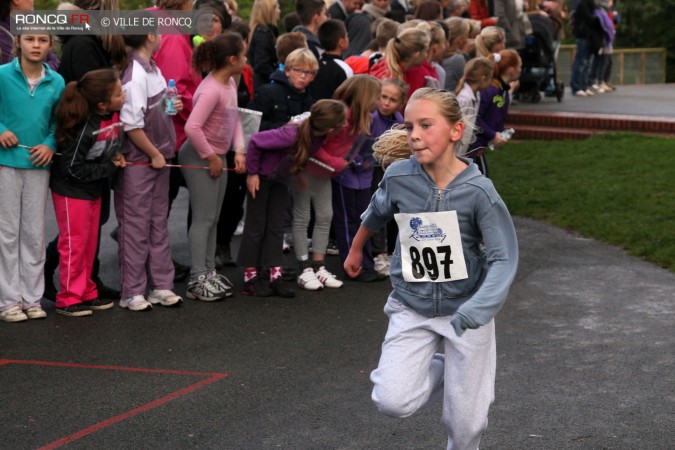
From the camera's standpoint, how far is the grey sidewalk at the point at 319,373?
5801 mm

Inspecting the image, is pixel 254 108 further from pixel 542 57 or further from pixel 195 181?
pixel 542 57

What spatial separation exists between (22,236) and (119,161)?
84 cm

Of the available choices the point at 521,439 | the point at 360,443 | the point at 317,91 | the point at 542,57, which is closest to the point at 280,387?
the point at 360,443

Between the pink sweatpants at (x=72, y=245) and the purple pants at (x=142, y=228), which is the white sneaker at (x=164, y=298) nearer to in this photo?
the purple pants at (x=142, y=228)

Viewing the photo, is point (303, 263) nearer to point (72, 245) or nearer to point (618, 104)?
point (72, 245)

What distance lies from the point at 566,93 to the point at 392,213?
17.7 m

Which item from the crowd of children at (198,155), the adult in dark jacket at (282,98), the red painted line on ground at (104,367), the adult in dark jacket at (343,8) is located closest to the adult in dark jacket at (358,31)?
the adult in dark jacket at (343,8)

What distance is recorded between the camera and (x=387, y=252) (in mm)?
10211

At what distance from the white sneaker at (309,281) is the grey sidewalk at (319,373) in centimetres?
15

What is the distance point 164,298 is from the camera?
852 centimetres

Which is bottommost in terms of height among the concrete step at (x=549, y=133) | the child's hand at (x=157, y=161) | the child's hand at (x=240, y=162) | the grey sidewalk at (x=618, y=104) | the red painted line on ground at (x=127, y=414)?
the red painted line on ground at (x=127, y=414)

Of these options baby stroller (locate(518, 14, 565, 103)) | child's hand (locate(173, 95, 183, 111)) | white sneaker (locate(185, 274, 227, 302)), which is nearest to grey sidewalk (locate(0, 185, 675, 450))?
white sneaker (locate(185, 274, 227, 302))

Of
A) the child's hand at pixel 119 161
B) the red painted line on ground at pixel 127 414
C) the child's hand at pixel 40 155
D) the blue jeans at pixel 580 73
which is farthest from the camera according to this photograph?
the blue jeans at pixel 580 73

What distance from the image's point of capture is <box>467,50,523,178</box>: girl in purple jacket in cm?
1053
